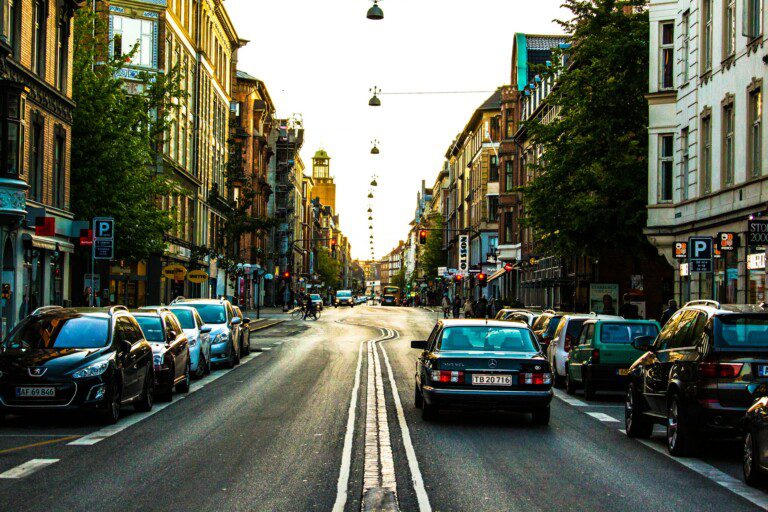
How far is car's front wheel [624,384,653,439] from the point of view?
14.1 metres

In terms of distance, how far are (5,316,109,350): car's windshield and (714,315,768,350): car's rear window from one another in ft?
27.5

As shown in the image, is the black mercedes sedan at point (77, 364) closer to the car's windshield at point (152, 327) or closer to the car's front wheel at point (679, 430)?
the car's windshield at point (152, 327)

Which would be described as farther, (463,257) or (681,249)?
(463,257)

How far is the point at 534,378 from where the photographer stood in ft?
49.0

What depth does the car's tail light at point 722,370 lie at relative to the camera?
1162 centimetres

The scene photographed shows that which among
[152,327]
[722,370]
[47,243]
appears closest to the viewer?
[722,370]

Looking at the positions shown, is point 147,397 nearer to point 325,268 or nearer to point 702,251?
point 702,251

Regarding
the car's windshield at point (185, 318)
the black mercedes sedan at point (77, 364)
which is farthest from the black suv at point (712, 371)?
the car's windshield at point (185, 318)

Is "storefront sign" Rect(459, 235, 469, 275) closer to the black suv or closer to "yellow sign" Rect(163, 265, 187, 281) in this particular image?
"yellow sign" Rect(163, 265, 187, 281)

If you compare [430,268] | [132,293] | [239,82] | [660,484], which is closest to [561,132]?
[132,293]

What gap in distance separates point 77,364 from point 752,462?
28.8 feet

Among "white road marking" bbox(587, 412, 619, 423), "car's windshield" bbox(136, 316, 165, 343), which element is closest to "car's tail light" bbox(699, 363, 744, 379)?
"white road marking" bbox(587, 412, 619, 423)

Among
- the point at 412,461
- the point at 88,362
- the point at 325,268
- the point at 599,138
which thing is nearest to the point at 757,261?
the point at 412,461

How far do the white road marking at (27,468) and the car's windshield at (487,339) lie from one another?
6250mm
